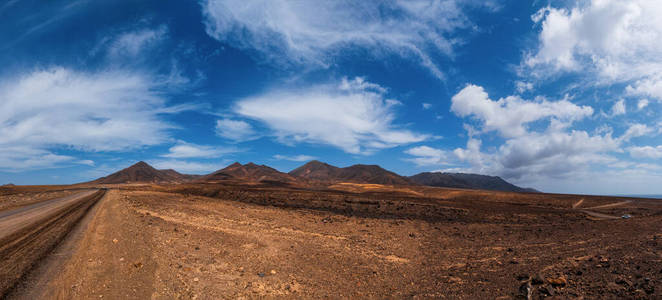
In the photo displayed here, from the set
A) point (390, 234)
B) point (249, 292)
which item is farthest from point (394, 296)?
point (390, 234)

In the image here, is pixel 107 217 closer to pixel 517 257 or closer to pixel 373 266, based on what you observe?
pixel 373 266

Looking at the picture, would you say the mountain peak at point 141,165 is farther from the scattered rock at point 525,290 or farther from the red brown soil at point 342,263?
the scattered rock at point 525,290

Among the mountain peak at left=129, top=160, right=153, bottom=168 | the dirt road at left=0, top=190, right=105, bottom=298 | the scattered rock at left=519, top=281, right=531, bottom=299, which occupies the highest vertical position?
the mountain peak at left=129, top=160, right=153, bottom=168

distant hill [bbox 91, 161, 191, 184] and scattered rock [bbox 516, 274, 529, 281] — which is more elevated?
distant hill [bbox 91, 161, 191, 184]

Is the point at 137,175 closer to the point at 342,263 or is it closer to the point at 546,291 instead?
the point at 342,263

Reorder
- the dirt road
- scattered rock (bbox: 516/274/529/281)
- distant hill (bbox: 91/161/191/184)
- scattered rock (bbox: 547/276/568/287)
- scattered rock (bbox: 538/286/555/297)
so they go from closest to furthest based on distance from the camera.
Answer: scattered rock (bbox: 538/286/555/297) < the dirt road < scattered rock (bbox: 547/276/568/287) < scattered rock (bbox: 516/274/529/281) < distant hill (bbox: 91/161/191/184)

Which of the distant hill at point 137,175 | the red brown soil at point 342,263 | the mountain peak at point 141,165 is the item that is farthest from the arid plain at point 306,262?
the mountain peak at point 141,165

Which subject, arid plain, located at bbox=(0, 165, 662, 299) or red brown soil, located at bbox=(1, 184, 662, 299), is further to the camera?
red brown soil, located at bbox=(1, 184, 662, 299)

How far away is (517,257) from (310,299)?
8482 mm

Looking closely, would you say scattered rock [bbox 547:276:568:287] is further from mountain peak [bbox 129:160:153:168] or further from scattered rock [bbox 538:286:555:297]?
mountain peak [bbox 129:160:153:168]

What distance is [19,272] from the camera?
6945 millimetres

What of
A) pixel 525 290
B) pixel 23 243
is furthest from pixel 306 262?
pixel 23 243

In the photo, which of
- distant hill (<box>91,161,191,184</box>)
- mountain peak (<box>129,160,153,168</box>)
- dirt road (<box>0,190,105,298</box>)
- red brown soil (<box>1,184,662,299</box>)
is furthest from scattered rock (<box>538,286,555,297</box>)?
mountain peak (<box>129,160,153,168</box>)

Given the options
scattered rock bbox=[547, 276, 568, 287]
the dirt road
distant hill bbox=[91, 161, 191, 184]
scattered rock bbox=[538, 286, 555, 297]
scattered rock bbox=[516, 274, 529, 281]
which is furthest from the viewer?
distant hill bbox=[91, 161, 191, 184]
